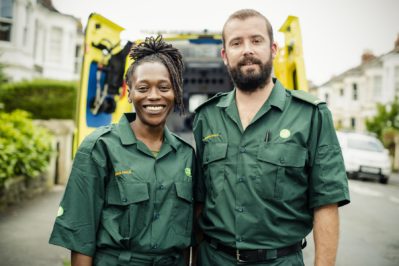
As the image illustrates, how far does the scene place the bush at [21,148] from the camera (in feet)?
17.1

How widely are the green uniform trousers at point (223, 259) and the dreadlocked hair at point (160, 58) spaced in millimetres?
885

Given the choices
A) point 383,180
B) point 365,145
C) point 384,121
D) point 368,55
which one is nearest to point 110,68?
point 383,180

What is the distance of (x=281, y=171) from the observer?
1.85 metres

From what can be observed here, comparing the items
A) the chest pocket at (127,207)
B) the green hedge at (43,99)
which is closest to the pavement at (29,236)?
the chest pocket at (127,207)

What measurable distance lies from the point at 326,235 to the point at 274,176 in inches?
15.1

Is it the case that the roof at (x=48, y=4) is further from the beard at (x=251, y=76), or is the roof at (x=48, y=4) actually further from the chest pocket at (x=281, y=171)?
the chest pocket at (x=281, y=171)

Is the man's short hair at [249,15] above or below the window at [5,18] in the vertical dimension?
below

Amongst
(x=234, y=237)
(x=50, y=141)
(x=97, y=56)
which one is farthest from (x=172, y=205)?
(x=50, y=141)

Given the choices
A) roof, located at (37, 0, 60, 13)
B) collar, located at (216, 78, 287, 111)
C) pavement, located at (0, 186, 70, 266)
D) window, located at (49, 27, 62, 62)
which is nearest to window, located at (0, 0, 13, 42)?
roof, located at (37, 0, 60, 13)

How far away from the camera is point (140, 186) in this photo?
1781 millimetres

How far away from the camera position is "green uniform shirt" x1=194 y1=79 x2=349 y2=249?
1824 mm

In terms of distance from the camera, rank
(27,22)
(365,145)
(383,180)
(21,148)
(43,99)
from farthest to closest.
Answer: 1. (27,22)
2. (365,145)
3. (383,180)
4. (43,99)
5. (21,148)

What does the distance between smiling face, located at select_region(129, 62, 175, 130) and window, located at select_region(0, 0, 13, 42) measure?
16008 mm

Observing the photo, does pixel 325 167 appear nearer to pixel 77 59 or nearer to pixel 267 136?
pixel 267 136
